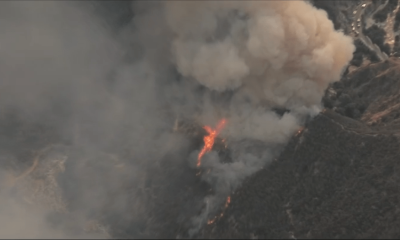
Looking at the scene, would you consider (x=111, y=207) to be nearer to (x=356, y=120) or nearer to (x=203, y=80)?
(x=203, y=80)

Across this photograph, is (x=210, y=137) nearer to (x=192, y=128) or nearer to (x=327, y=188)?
(x=192, y=128)

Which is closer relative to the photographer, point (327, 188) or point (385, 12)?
point (327, 188)

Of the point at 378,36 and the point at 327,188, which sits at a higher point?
the point at 378,36

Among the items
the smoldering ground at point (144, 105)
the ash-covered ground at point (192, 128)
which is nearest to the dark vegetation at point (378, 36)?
the ash-covered ground at point (192, 128)

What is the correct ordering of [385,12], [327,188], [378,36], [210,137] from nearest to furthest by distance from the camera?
[327,188]
[210,137]
[378,36]
[385,12]

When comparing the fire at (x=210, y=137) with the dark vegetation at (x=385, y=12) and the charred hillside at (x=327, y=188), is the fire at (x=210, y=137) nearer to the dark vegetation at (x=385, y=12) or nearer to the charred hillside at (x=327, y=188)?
the charred hillside at (x=327, y=188)

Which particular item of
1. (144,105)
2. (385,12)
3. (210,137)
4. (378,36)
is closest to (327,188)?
(210,137)
